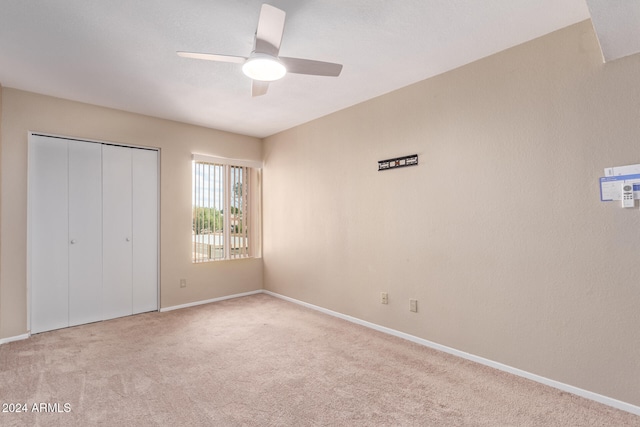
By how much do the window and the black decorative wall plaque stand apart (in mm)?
2482

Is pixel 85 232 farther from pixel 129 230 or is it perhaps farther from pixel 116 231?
pixel 129 230

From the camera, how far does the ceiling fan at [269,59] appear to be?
1.84 meters

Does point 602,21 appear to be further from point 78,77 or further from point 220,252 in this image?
point 220,252

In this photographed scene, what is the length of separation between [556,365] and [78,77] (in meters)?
4.68

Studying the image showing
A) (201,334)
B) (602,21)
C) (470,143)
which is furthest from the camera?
(201,334)

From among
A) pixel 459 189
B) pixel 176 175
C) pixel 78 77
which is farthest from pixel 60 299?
pixel 459 189

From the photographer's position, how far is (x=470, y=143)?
2.79 meters

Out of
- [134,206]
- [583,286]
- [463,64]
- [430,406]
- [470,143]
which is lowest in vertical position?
[430,406]

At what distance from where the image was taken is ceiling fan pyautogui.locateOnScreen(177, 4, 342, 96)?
1.84 metres

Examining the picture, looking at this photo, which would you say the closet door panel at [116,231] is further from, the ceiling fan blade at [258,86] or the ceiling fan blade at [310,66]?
the ceiling fan blade at [310,66]

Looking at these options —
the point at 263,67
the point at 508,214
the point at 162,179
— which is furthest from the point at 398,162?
the point at 162,179

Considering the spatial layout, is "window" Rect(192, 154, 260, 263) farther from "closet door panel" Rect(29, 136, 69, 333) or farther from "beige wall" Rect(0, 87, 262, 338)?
"closet door panel" Rect(29, 136, 69, 333)

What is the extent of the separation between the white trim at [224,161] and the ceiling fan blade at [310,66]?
2811mm

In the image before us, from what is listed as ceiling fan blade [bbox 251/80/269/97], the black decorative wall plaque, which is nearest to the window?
ceiling fan blade [bbox 251/80/269/97]
